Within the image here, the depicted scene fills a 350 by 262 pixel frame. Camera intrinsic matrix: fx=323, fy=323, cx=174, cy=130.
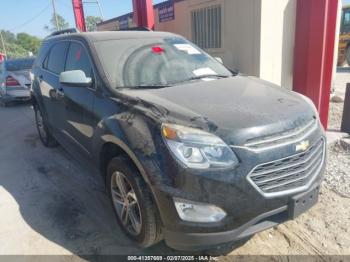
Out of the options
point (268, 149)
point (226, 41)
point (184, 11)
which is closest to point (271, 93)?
point (268, 149)

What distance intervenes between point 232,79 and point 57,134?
262 centimetres

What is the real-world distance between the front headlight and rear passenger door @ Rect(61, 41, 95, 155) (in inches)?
49.4

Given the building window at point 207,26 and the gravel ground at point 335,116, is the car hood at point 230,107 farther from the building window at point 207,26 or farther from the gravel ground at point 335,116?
the building window at point 207,26

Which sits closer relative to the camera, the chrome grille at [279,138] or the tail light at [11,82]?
the chrome grille at [279,138]

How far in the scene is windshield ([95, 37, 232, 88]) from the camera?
10.3 feet

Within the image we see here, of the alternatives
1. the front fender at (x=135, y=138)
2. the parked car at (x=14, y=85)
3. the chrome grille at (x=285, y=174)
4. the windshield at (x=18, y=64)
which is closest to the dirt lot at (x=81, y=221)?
the chrome grille at (x=285, y=174)

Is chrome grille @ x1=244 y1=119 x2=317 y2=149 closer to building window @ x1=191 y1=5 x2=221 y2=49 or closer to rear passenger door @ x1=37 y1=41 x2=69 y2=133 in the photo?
rear passenger door @ x1=37 y1=41 x2=69 y2=133

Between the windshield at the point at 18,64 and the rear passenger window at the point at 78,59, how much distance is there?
7.43 m

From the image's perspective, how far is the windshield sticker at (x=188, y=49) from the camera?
12.3ft

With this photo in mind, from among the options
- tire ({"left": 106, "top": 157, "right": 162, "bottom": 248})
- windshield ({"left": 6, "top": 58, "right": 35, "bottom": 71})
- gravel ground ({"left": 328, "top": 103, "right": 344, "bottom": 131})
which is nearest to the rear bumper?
tire ({"left": 106, "top": 157, "right": 162, "bottom": 248})

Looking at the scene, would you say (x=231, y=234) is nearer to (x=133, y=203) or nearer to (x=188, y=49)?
(x=133, y=203)

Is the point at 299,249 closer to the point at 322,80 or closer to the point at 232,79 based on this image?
the point at 232,79

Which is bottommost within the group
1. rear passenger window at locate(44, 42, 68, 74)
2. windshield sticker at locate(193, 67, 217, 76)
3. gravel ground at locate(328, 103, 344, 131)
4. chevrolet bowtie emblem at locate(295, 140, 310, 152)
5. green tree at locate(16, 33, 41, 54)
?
gravel ground at locate(328, 103, 344, 131)

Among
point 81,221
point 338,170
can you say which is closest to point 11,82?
point 81,221
